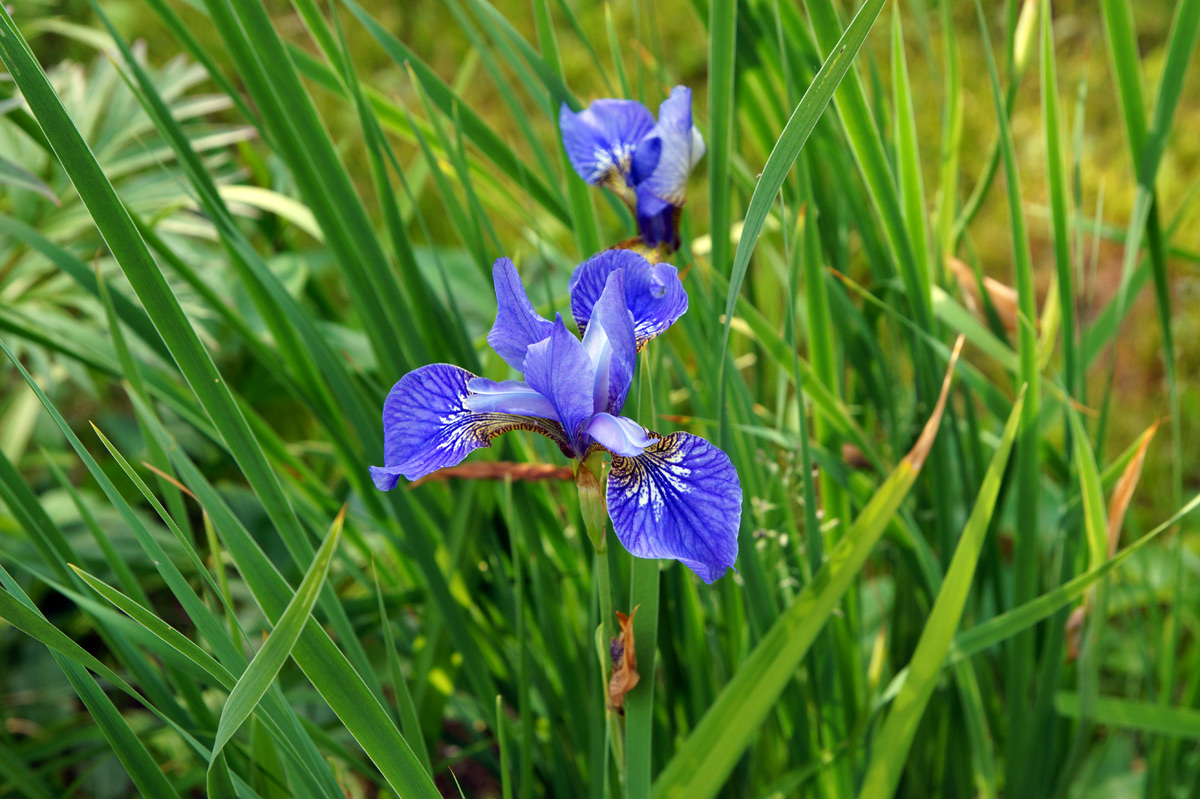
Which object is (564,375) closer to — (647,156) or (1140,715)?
(647,156)

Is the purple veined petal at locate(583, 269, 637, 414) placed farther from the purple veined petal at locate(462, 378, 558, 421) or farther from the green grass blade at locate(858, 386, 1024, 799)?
the green grass blade at locate(858, 386, 1024, 799)

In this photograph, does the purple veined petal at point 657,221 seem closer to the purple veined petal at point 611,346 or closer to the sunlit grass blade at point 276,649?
the purple veined petal at point 611,346

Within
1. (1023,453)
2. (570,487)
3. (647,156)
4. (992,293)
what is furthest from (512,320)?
(992,293)

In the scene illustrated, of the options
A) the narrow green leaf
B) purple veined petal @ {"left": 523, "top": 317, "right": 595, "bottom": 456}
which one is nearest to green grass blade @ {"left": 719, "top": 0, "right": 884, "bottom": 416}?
the narrow green leaf

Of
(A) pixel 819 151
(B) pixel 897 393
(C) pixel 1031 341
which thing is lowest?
(B) pixel 897 393

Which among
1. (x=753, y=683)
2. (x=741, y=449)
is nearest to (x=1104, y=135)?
(x=741, y=449)

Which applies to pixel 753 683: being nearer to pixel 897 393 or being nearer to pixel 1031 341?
pixel 1031 341

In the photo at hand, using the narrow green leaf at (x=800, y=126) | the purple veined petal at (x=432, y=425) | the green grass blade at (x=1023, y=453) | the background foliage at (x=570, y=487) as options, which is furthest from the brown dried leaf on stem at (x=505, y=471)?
the green grass blade at (x=1023, y=453)
